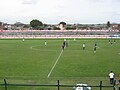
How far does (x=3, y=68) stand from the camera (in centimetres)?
3247

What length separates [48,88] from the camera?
71.9 ft

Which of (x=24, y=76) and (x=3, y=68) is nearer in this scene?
(x=24, y=76)

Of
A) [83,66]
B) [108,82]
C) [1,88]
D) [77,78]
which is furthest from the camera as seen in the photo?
[83,66]

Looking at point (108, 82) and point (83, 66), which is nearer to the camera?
point (108, 82)

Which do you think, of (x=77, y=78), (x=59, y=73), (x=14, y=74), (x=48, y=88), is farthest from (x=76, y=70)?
(x=48, y=88)

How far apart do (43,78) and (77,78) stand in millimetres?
3070

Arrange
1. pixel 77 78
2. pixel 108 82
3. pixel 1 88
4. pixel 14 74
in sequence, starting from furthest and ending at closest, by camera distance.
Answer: pixel 14 74 → pixel 77 78 → pixel 108 82 → pixel 1 88

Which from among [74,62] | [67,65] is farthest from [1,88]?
[74,62]

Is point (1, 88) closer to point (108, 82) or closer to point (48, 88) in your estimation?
point (48, 88)

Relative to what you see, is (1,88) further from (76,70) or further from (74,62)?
(74,62)

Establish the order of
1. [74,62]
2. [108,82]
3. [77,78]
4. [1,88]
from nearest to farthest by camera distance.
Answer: [1,88], [108,82], [77,78], [74,62]

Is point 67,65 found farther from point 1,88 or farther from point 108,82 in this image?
point 1,88

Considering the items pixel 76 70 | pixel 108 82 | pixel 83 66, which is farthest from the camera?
pixel 83 66

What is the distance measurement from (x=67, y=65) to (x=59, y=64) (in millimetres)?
1204
